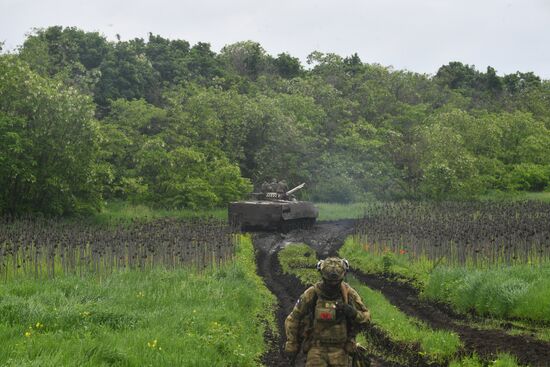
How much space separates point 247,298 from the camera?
14.2m

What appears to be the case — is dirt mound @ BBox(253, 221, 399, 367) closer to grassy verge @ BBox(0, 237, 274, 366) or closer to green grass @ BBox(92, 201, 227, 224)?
grassy verge @ BBox(0, 237, 274, 366)

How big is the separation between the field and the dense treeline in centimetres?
617

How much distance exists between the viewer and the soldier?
284 inches

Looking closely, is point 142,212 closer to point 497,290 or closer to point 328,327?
point 497,290

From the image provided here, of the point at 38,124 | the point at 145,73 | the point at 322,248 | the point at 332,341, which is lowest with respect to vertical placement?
the point at 322,248

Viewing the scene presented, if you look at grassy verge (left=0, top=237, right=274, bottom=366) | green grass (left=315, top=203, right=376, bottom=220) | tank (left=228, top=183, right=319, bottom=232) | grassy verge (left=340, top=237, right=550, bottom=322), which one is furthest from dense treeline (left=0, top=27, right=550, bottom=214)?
grassy verge (left=340, top=237, right=550, bottom=322)

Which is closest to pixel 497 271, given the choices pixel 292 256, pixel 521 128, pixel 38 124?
pixel 292 256

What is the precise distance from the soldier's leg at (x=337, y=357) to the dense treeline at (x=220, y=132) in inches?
843

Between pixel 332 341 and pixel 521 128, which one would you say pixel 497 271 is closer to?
pixel 332 341

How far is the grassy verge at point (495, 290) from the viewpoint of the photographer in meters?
13.3

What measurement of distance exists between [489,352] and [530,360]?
625mm

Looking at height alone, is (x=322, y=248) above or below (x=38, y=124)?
below

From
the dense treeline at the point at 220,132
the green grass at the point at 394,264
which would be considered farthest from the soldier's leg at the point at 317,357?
the dense treeline at the point at 220,132

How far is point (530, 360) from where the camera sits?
9.92 m
